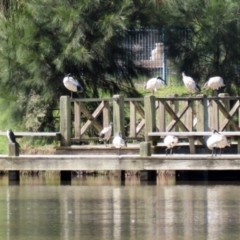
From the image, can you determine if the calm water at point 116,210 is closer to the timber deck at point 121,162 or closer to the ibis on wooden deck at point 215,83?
the timber deck at point 121,162

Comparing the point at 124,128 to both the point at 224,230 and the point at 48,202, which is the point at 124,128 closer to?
the point at 48,202

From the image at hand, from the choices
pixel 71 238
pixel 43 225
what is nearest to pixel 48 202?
pixel 43 225

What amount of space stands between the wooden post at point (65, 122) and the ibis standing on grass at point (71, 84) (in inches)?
33.5

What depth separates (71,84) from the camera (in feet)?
80.8

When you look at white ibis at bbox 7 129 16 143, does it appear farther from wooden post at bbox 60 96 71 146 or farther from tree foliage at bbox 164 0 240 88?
tree foliage at bbox 164 0 240 88

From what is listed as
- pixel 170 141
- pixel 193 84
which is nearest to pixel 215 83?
pixel 193 84

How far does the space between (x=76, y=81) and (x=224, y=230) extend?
380 inches

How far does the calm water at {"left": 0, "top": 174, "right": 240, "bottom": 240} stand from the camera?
15.9m

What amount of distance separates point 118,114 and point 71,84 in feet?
4.57

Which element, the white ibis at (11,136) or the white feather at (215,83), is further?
the white feather at (215,83)

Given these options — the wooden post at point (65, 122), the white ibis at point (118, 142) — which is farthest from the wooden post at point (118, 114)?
the wooden post at point (65, 122)

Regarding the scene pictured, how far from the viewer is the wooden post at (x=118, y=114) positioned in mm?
23750

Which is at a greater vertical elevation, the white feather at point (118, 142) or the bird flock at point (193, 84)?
the bird flock at point (193, 84)

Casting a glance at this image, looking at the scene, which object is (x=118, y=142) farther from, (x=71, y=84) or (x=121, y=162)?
(x=71, y=84)
